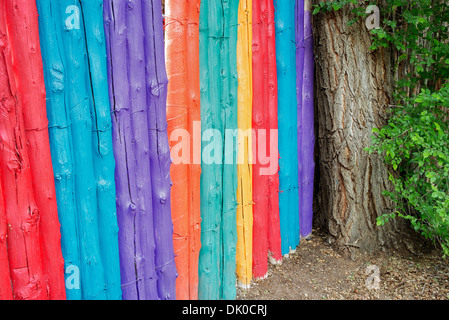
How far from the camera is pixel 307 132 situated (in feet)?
14.2

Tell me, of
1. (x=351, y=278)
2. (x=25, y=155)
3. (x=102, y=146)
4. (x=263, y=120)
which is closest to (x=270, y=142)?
(x=263, y=120)

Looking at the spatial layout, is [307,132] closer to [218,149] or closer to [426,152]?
[426,152]

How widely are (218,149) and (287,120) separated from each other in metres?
1.00

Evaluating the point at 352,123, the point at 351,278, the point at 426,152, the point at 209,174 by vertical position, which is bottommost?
the point at 351,278

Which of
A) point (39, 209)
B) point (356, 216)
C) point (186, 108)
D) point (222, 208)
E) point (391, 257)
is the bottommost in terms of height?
point (391, 257)

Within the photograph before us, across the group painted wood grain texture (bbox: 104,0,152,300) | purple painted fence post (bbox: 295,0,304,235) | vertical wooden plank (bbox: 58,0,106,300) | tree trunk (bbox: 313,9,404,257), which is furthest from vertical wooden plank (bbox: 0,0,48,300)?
tree trunk (bbox: 313,9,404,257)

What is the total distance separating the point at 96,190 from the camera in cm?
244

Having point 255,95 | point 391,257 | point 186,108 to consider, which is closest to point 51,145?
point 186,108

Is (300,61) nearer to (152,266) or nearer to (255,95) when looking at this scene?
(255,95)

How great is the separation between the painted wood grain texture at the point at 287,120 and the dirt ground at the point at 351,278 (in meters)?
0.30

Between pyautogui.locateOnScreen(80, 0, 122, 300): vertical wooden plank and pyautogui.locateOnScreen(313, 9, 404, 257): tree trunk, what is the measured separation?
2425 mm

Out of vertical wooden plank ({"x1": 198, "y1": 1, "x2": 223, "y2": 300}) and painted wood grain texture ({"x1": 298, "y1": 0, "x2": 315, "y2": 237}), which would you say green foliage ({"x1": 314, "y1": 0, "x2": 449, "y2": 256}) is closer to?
painted wood grain texture ({"x1": 298, "y1": 0, "x2": 315, "y2": 237})

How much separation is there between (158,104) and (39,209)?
970 millimetres

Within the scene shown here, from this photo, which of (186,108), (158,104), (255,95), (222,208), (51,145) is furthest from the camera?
(255,95)
